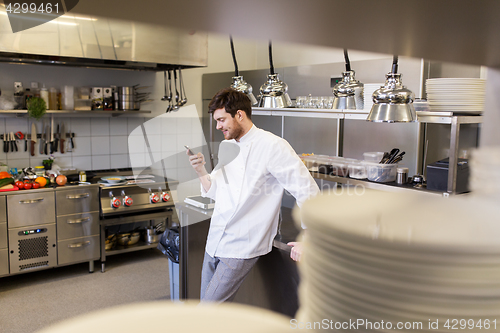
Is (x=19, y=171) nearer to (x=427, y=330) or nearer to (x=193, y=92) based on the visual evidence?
(x=193, y=92)

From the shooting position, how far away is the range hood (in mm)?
3832

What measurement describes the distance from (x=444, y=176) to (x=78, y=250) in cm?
346

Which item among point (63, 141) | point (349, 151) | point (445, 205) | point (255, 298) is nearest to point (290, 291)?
point (255, 298)

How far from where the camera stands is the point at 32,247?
4035mm

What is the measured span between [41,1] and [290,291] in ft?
7.88

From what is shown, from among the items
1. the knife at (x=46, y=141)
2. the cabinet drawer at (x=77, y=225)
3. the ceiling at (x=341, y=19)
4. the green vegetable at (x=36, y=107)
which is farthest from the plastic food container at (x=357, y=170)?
the knife at (x=46, y=141)

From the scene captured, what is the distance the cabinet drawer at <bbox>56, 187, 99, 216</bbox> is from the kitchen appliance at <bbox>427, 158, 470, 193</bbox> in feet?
10.5

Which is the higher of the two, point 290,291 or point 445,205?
point 445,205

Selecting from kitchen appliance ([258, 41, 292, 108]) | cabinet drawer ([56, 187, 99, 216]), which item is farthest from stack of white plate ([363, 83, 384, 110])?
cabinet drawer ([56, 187, 99, 216])

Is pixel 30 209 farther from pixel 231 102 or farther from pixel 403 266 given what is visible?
pixel 403 266

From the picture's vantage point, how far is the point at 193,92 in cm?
567

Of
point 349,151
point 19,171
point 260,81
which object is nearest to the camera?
point 349,151

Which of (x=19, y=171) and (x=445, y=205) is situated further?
(x=19, y=171)

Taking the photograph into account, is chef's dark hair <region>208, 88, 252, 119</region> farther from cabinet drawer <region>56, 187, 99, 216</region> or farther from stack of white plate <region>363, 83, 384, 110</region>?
cabinet drawer <region>56, 187, 99, 216</region>
